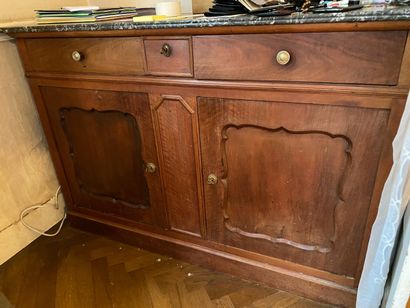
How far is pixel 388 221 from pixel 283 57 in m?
0.42

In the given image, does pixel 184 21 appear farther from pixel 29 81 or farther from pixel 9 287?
pixel 9 287

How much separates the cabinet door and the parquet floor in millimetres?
172

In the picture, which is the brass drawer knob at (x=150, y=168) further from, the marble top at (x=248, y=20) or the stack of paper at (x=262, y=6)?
the stack of paper at (x=262, y=6)

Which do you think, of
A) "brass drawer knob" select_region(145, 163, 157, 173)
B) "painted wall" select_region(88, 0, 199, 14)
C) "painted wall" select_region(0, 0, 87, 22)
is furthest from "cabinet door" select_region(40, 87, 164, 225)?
"painted wall" select_region(88, 0, 199, 14)

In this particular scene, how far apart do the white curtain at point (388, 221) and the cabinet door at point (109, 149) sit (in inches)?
26.4

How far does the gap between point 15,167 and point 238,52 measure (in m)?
1.02

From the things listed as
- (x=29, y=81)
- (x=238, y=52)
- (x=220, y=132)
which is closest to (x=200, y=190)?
(x=220, y=132)

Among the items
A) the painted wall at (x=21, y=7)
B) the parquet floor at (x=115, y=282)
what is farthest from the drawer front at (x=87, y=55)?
the parquet floor at (x=115, y=282)

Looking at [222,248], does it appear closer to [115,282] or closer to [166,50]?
[115,282]

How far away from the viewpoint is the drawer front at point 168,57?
82 cm

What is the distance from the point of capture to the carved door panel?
0.76m

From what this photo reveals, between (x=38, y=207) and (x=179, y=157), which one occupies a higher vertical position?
(x=179, y=157)

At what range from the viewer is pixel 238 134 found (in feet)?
2.88

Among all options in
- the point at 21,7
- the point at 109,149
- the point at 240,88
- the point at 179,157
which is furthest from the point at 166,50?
the point at 21,7
